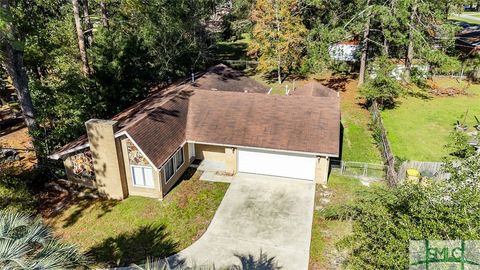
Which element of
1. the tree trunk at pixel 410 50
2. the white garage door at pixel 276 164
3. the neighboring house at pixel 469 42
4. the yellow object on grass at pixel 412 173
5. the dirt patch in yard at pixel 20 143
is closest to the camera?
the yellow object on grass at pixel 412 173

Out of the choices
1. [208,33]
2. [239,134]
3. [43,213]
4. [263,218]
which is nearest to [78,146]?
[43,213]

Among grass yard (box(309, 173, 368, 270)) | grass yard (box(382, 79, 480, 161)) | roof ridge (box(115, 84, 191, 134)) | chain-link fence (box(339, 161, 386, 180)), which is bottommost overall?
grass yard (box(309, 173, 368, 270))

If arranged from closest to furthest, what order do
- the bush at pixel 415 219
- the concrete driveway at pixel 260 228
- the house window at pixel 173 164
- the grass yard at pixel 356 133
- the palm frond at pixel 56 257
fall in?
the palm frond at pixel 56 257 < the bush at pixel 415 219 < the concrete driveway at pixel 260 228 < the house window at pixel 173 164 < the grass yard at pixel 356 133

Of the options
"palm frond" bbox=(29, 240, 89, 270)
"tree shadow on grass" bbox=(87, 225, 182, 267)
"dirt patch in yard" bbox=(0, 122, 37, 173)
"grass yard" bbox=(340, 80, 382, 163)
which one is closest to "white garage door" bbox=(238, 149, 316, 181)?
"grass yard" bbox=(340, 80, 382, 163)

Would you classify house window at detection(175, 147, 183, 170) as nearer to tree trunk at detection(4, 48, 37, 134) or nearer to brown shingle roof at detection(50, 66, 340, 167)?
brown shingle roof at detection(50, 66, 340, 167)

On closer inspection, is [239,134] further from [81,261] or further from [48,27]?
[48,27]

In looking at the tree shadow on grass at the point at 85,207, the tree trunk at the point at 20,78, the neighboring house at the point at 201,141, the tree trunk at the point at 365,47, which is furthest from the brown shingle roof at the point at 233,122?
the tree trunk at the point at 365,47

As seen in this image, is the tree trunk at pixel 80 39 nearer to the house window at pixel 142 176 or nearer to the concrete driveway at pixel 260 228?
the house window at pixel 142 176
